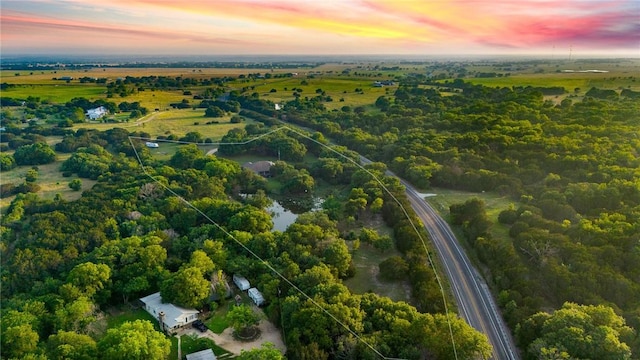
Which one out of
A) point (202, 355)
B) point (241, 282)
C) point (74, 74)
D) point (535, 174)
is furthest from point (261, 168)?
point (74, 74)

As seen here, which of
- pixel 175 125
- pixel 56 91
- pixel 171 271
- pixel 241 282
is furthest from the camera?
pixel 56 91

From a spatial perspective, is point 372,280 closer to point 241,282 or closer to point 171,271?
point 241,282

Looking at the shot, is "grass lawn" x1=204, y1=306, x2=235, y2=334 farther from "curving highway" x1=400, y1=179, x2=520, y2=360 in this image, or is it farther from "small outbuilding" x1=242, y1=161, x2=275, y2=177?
"small outbuilding" x1=242, y1=161, x2=275, y2=177

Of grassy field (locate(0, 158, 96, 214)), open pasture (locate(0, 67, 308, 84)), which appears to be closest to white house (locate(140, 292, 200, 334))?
grassy field (locate(0, 158, 96, 214))

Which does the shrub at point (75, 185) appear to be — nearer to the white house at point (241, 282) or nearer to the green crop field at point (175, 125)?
the green crop field at point (175, 125)

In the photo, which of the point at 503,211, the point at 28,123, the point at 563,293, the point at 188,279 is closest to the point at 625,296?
→ the point at 563,293

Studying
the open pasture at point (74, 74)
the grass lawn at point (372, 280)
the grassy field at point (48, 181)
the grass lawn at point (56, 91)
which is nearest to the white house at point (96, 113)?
the grass lawn at point (56, 91)
